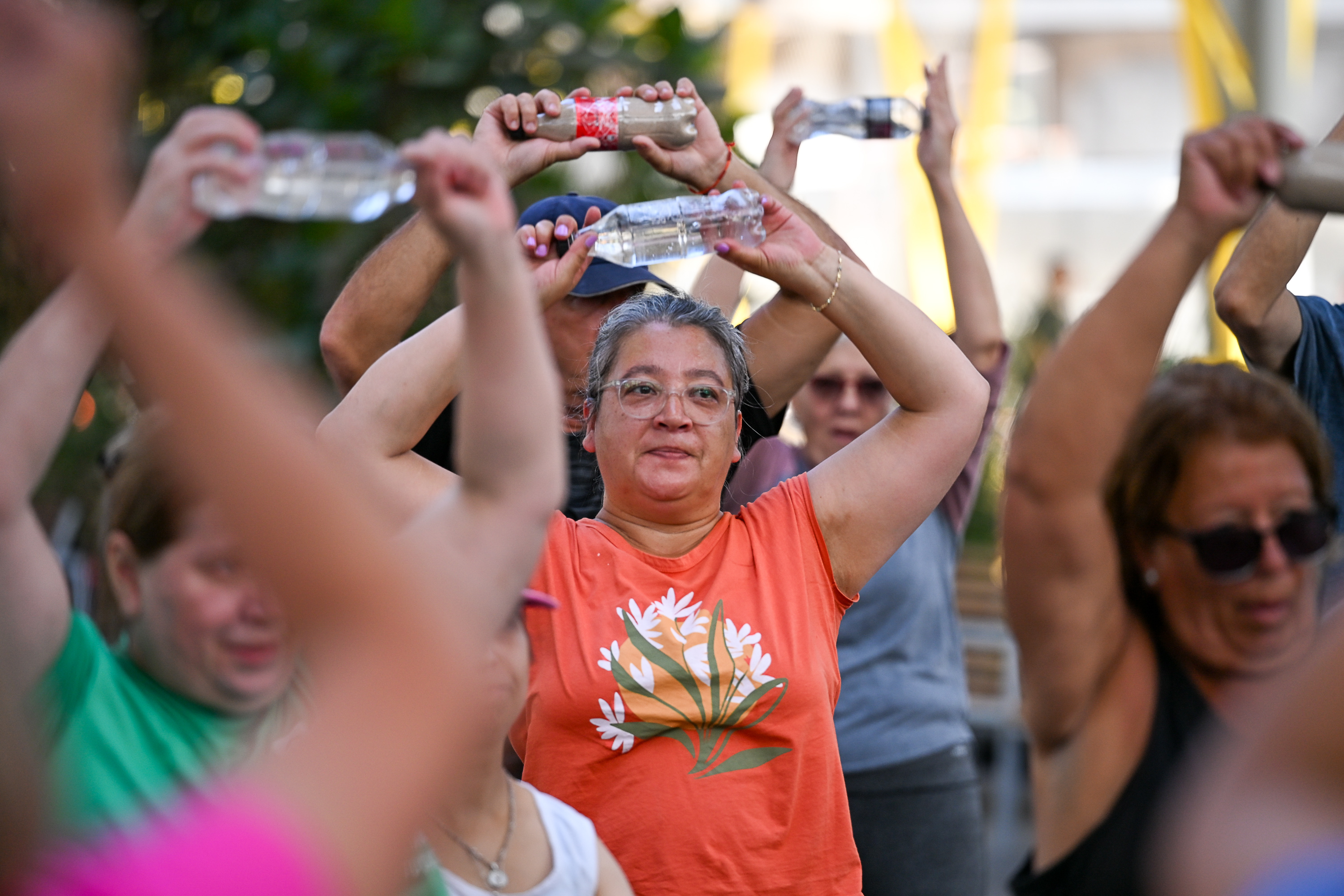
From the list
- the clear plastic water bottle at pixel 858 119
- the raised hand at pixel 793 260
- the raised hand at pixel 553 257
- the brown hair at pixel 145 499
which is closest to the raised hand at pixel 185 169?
the brown hair at pixel 145 499

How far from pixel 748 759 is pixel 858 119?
1.77m

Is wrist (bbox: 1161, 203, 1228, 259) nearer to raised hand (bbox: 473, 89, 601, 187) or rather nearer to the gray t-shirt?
raised hand (bbox: 473, 89, 601, 187)

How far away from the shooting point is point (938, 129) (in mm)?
3145

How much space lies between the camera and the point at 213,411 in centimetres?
95

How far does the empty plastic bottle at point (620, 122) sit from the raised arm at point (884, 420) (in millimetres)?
368

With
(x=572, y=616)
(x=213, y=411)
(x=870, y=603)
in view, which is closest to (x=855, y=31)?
(x=870, y=603)

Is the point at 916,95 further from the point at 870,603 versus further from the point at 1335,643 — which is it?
the point at 1335,643

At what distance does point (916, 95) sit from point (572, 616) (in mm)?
11168

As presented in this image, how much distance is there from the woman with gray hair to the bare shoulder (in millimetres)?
621

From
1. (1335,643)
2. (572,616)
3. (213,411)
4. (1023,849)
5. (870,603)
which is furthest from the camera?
(1023,849)

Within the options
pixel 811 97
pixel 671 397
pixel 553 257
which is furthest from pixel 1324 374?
pixel 811 97

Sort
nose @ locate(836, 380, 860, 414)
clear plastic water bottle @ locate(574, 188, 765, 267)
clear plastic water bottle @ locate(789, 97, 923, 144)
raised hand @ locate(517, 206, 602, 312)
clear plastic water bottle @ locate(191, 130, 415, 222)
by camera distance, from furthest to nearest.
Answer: nose @ locate(836, 380, 860, 414), clear plastic water bottle @ locate(789, 97, 923, 144), clear plastic water bottle @ locate(574, 188, 765, 267), raised hand @ locate(517, 206, 602, 312), clear plastic water bottle @ locate(191, 130, 415, 222)

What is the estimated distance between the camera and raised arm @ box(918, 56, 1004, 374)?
3.13 meters

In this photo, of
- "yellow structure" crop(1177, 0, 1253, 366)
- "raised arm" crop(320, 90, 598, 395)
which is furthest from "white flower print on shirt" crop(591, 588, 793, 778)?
"yellow structure" crop(1177, 0, 1253, 366)
